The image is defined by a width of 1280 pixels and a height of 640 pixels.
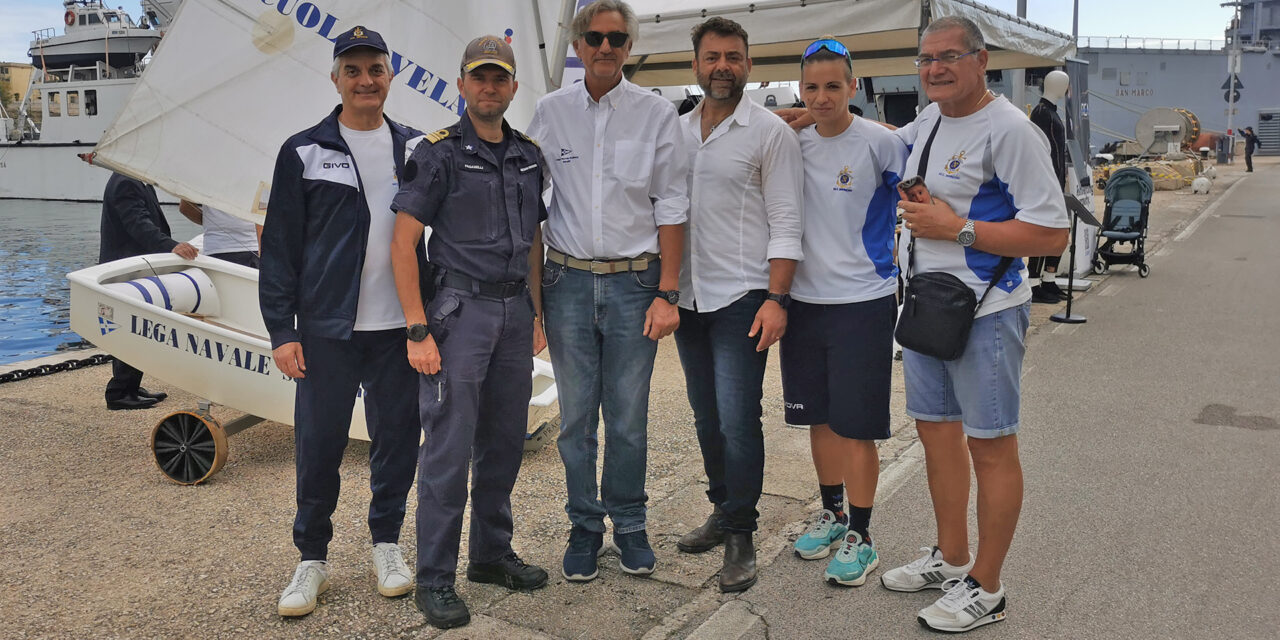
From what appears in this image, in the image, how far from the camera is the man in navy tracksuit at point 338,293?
11.4 ft

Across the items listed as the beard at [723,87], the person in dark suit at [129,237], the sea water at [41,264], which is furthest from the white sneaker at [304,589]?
the sea water at [41,264]

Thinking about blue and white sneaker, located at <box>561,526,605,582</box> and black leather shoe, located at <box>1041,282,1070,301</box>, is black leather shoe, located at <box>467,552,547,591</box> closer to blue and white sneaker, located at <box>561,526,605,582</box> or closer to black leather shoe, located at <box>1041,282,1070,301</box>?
blue and white sneaker, located at <box>561,526,605,582</box>

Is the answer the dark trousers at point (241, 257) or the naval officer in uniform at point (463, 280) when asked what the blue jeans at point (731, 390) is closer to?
the naval officer in uniform at point (463, 280)

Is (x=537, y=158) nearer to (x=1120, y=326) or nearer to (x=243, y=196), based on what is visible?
(x=243, y=196)

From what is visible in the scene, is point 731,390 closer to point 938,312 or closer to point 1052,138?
point 938,312

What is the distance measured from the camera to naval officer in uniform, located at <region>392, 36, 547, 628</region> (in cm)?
340

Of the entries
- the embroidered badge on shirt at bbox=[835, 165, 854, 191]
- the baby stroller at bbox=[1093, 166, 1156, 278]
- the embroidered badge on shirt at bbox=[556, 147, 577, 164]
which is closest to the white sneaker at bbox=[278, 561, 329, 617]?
the embroidered badge on shirt at bbox=[556, 147, 577, 164]

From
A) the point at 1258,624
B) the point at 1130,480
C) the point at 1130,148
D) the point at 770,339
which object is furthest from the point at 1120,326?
the point at 1130,148

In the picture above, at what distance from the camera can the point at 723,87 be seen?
358 centimetres

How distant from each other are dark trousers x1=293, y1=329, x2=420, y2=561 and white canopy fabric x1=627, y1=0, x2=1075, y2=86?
4.36 metres

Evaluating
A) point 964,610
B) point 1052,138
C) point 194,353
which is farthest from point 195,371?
point 1052,138

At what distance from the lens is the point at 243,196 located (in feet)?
18.1

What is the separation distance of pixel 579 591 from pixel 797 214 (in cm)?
168

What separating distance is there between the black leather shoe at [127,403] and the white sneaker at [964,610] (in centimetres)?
571
